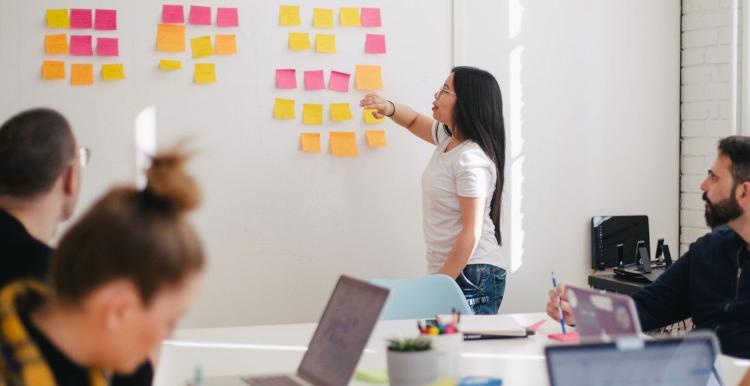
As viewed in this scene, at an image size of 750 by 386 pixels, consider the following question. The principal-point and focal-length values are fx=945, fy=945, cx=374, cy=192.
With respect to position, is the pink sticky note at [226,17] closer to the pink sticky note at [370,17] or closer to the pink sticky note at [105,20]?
the pink sticky note at [105,20]

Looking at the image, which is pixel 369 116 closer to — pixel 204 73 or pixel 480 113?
pixel 480 113

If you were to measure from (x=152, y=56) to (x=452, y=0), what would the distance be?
4.31ft

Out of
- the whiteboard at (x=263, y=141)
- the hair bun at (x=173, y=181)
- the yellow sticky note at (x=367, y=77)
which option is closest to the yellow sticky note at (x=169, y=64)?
the whiteboard at (x=263, y=141)

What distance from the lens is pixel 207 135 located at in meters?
3.89

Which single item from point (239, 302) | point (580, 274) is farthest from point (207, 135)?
point (580, 274)

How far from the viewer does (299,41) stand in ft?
13.0

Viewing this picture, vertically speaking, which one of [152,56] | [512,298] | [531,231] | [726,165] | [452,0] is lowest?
[512,298]

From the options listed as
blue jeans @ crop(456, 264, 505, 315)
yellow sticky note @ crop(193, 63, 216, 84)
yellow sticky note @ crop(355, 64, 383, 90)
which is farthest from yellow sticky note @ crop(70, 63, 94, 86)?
blue jeans @ crop(456, 264, 505, 315)

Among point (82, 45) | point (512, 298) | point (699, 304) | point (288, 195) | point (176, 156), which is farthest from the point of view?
point (512, 298)

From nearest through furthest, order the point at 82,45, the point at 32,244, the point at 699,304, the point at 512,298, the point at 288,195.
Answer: the point at 32,244, the point at 699,304, the point at 82,45, the point at 288,195, the point at 512,298

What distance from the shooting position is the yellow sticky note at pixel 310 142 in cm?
398

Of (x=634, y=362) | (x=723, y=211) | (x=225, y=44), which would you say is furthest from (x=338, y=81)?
(x=634, y=362)

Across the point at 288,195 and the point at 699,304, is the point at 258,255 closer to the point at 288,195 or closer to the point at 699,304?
the point at 288,195

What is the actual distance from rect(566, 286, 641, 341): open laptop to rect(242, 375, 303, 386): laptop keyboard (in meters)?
0.65
